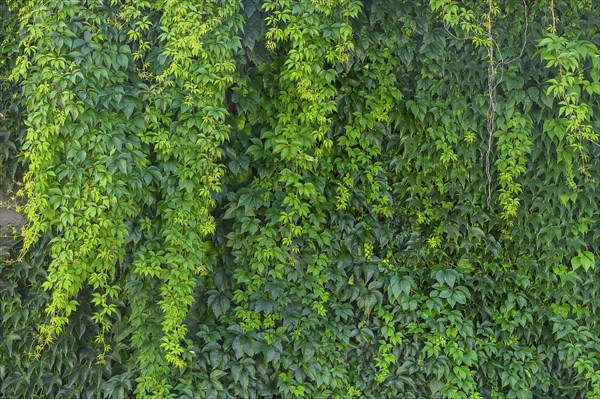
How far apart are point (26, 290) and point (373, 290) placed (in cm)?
212

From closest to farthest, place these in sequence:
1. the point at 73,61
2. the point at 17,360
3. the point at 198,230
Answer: the point at 73,61
the point at 198,230
the point at 17,360

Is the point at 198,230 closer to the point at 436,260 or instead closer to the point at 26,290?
the point at 26,290

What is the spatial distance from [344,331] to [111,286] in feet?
4.61

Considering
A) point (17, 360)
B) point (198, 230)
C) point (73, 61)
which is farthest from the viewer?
point (17, 360)

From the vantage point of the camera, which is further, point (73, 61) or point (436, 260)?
point (436, 260)

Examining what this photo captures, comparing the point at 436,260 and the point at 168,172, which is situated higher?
the point at 168,172

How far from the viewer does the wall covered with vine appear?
11.7ft

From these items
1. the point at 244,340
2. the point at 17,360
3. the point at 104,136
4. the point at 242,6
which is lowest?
the point at 244,340

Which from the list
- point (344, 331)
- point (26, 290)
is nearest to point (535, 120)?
point (344, 331)

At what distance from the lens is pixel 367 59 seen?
395cm

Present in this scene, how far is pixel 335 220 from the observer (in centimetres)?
390

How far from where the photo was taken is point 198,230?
360 cm

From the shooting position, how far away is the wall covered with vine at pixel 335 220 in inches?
140

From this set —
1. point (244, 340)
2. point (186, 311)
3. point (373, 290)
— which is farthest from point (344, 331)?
point (186, 311)
